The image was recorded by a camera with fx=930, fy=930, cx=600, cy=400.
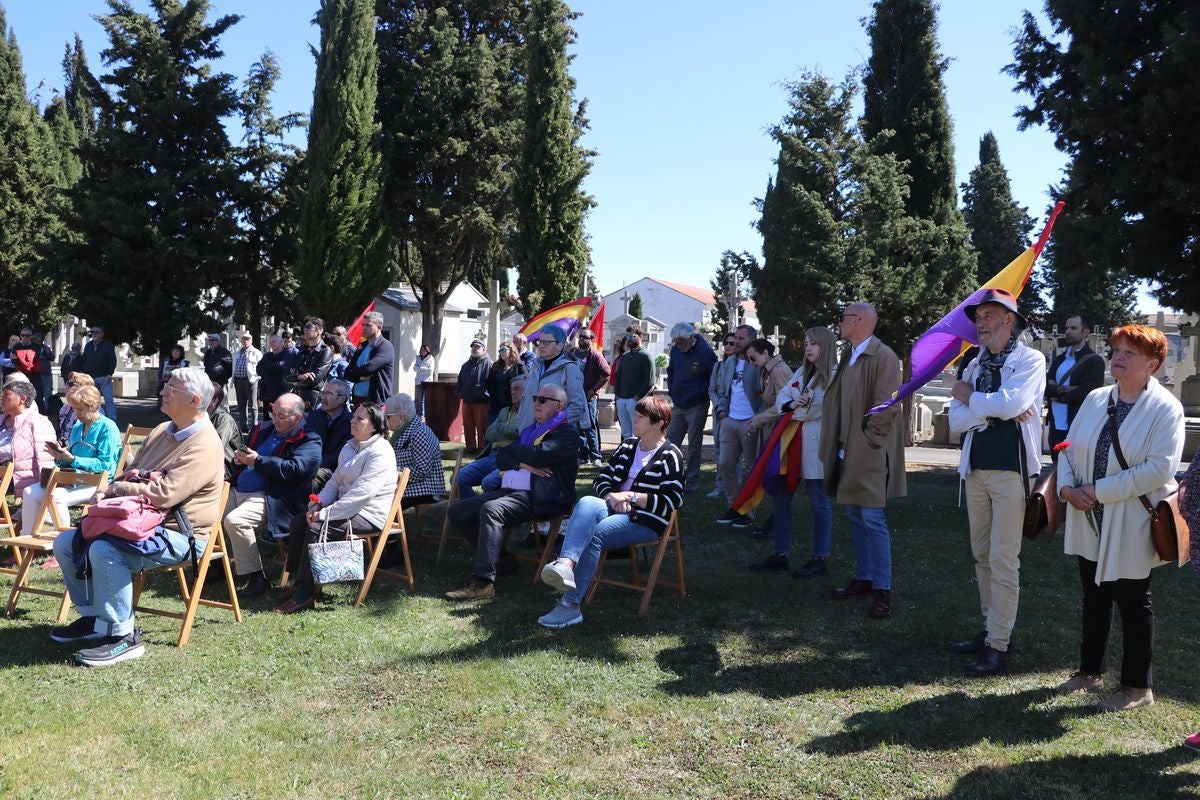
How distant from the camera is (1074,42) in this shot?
10.6 m

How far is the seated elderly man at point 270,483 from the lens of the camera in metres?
6.29

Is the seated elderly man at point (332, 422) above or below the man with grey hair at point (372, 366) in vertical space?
below

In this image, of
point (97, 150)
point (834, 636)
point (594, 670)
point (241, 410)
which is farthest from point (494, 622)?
point (97, 150)

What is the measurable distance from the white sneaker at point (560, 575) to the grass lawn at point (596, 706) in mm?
295

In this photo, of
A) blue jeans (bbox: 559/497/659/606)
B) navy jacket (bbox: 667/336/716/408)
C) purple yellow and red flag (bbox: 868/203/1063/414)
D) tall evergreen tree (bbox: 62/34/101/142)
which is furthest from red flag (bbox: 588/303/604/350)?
tall evergreen tree (bbox: 62/34/101/142)

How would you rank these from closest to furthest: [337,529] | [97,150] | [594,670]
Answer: [594,670], [337,529], [97,150]

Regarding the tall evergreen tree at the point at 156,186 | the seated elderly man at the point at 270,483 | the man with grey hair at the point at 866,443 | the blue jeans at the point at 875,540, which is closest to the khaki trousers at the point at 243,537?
the seated elderly man at the point at 270,483

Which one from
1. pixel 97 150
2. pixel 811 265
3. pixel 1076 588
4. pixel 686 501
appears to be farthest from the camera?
pixel 97 150

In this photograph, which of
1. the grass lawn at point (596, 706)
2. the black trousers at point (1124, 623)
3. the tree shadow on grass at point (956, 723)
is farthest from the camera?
the black trousers at point (1124, 623)

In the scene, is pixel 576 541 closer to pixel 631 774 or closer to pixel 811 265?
pixel 631 774

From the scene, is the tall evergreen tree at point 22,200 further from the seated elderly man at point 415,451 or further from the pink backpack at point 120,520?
the pink backpack at point 120,520

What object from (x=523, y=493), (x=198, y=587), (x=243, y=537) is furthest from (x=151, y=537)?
(x=523, y=493)

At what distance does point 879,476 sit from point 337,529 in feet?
11.3

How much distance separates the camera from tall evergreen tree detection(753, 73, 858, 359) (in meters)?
15.6
